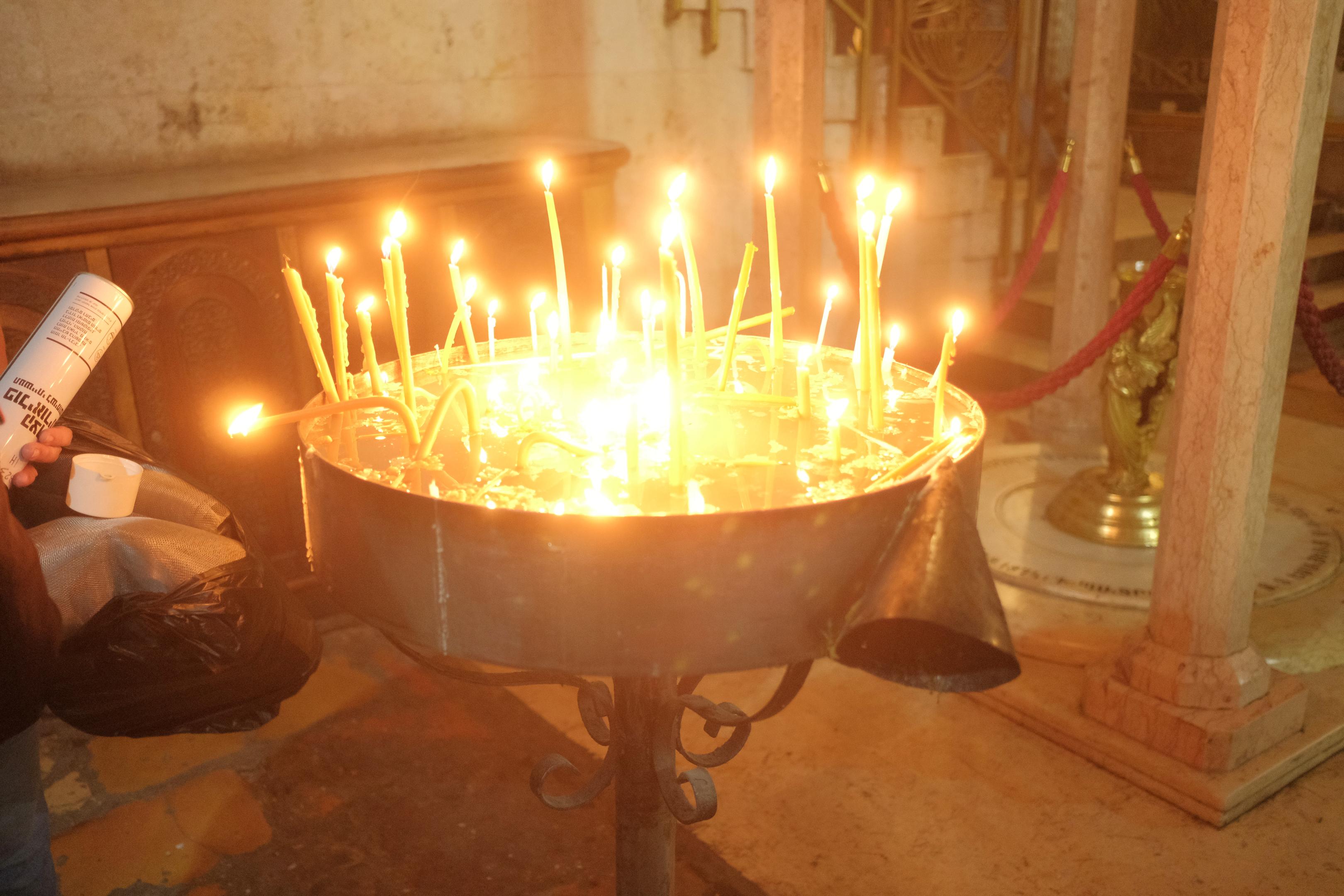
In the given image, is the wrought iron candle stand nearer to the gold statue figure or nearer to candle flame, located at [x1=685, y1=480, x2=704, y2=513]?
candle flame, located at [x1=685, y1=480, x2=704, y2=513]

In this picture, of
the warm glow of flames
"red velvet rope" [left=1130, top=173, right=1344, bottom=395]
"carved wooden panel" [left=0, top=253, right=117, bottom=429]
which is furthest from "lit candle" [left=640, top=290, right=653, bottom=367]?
"carved wooden panel" [left=0, top=253, right=117, bottom=429]

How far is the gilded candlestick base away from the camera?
442cm

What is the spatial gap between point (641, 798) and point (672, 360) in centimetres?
86

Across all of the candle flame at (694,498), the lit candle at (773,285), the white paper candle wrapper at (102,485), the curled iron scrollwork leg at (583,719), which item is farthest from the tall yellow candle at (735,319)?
the white paper candle wrapper at (102,485)

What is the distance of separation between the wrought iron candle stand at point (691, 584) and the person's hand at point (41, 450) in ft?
1.77

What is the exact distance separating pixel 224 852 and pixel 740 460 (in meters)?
2.10

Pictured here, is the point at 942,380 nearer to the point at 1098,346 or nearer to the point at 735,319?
the point at 735,319

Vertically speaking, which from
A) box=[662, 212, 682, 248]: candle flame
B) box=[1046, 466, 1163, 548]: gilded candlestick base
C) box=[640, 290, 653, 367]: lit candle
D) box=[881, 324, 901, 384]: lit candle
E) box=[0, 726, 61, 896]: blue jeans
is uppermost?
box=[662, 212, 682, 248]: candle flame

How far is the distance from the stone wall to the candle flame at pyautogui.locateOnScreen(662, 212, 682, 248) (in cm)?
325

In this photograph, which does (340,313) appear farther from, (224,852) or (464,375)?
(224,852)

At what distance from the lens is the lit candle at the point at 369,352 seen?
73.1 inches

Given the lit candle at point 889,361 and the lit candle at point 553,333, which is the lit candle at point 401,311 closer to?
the lit candle at point 553,333

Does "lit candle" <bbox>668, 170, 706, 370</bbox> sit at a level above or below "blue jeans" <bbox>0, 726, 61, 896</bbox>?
above

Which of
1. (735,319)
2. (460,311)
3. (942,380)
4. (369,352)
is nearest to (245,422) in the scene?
(369,352)
